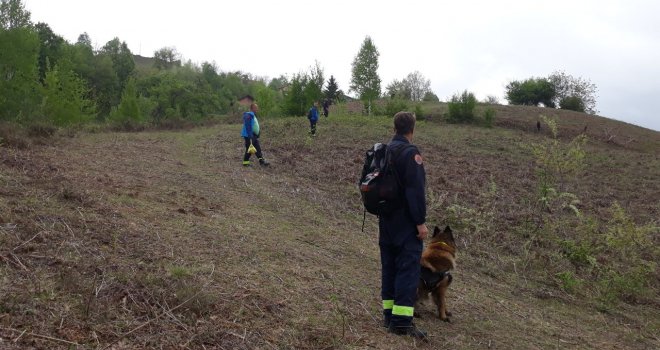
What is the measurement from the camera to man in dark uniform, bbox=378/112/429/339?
166 inches

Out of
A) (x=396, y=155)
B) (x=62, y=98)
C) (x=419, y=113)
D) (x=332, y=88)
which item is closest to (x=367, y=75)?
(x=419, y=113)

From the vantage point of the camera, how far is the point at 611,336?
6004 mm

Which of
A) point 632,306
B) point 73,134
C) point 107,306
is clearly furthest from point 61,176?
point 73,134

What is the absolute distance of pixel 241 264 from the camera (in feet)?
17.3

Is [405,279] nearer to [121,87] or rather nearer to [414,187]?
[414,187]

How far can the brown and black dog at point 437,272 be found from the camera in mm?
4961

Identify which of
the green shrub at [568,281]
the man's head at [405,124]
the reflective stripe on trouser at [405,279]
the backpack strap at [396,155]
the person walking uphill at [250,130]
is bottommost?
the green shrub at [568,281]

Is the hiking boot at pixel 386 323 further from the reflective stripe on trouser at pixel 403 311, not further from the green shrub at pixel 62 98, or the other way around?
the green shrub at pixel 62 98

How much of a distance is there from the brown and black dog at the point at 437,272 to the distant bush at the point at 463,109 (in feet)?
107

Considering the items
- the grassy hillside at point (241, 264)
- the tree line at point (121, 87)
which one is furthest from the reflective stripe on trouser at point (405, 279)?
the tree line at point (121, 87)

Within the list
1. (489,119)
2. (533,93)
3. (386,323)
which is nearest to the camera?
(386,323)

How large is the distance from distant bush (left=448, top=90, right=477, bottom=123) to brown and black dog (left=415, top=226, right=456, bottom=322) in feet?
107

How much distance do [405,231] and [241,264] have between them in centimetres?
193

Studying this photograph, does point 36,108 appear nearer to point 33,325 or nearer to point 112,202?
point 112,202
